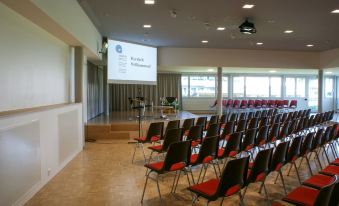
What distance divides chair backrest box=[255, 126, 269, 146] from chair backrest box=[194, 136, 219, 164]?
1.64 metres

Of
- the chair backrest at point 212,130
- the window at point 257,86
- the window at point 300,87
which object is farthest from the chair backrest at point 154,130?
the window at point 300,87

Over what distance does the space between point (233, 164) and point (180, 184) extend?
1.79 m

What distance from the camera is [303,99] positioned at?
1838 centimetres

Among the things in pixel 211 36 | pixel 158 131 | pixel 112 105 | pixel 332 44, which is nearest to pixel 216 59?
pixel 211 36

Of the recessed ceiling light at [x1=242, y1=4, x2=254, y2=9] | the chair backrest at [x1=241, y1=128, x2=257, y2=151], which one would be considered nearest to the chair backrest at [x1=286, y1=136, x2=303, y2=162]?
the chair backrest at [x1=241, y1=128, x2=257, y2=151]

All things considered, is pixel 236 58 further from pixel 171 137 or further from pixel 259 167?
pixel 259 167

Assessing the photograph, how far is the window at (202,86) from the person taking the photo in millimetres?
17203

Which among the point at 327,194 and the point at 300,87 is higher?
the point at 300,87

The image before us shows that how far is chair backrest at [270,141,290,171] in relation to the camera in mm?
3662

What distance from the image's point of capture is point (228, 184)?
2895mm

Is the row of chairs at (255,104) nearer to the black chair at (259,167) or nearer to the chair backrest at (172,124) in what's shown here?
the chair backrest at (172,124)

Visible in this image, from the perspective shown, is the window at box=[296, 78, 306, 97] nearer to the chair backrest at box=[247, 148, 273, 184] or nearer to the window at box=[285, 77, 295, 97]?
the window at box=[285, 77, 295, 97]

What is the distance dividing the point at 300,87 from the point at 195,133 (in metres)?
15.1

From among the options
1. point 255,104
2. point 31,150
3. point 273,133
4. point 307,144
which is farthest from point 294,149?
point 255,104
